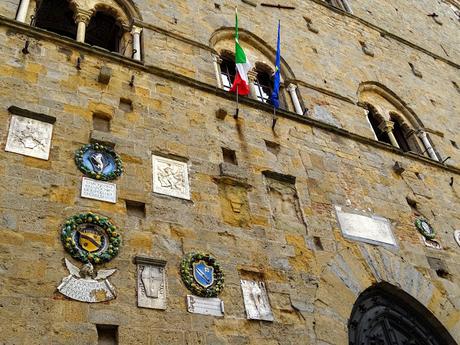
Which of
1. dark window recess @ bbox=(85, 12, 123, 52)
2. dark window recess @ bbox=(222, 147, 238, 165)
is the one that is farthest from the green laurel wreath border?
dark window recess @ bbox=(85, 12, 123, 52)

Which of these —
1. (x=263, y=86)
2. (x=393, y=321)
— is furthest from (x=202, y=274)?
(x=263, y=86)

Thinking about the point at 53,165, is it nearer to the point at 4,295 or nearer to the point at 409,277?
the point at 4,295

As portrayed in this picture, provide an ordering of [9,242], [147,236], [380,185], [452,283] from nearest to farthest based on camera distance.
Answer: [9,242] → [147,236] → [452,283] → [380,185]

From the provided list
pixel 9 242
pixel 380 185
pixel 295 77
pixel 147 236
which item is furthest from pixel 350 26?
pixel 9 242

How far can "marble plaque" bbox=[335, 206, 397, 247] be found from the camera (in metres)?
6.48

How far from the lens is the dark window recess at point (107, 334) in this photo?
13.6 ft

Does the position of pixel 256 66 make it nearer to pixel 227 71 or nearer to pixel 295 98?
pixel 227 71

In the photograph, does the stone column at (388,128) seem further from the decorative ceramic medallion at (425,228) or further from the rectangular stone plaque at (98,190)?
the rectangular stone plaque at (98,190)

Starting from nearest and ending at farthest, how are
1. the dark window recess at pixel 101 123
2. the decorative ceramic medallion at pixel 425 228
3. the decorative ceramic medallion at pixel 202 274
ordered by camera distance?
1. the decorative ceramic medallion at pixel 202 274
2. the dark window recess at pixel 101 123
3. the decorative ceramic medallion at pixel 425 228

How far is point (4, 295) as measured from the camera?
3992 mm

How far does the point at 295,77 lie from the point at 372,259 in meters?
3.43

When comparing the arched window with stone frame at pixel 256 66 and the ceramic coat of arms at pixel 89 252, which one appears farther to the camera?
the arched window with stone frame at pixel 256 66

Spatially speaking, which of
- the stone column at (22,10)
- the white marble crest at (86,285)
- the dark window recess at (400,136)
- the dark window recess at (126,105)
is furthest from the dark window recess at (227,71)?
the white marble crest at (86,285)

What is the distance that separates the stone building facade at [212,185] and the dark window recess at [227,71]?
0.15 ft
